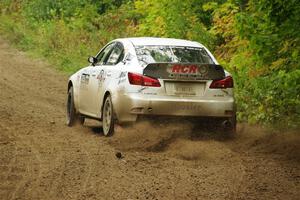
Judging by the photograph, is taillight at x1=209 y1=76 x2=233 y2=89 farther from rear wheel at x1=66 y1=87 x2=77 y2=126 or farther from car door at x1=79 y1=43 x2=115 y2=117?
rear wheel at x1=66 y1=87 x2=77 y2=126

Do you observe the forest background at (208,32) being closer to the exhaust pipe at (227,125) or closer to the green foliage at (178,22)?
the green foliage at (178,22)

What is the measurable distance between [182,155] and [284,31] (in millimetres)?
2742

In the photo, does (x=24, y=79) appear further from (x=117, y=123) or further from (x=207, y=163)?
(x=207, y=163)

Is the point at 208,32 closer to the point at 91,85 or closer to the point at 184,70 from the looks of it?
the point at 91,85

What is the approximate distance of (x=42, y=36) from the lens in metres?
26.6

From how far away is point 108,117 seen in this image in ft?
35.4

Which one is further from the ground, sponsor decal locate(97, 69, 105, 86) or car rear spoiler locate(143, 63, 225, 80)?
car rear spoiler locate(143, 63, 225, 80)

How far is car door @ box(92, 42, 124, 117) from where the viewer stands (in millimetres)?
10712

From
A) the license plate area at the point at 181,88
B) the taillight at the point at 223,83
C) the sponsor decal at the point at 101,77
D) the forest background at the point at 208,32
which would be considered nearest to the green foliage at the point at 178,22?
the forest background at the point at 208,32

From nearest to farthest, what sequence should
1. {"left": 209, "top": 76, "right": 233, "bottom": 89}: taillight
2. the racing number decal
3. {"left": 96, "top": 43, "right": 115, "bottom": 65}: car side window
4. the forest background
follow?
1. {"left": 209, "top": 76, "right": 233, "bottom": 89}: taillight
2. the forest background
3. {"left": 96, "top": 43, "right": 115, "bottom": 65}: car side window
4. the racing number decal

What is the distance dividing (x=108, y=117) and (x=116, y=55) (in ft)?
3.66

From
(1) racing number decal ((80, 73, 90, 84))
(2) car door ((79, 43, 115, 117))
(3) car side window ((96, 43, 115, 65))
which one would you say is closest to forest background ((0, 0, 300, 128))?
(3) car side window ((96, 43, 115, 65))

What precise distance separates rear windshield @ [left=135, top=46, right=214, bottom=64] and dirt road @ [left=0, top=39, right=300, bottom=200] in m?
0.99

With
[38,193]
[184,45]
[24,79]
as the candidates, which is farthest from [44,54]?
[38,193]
